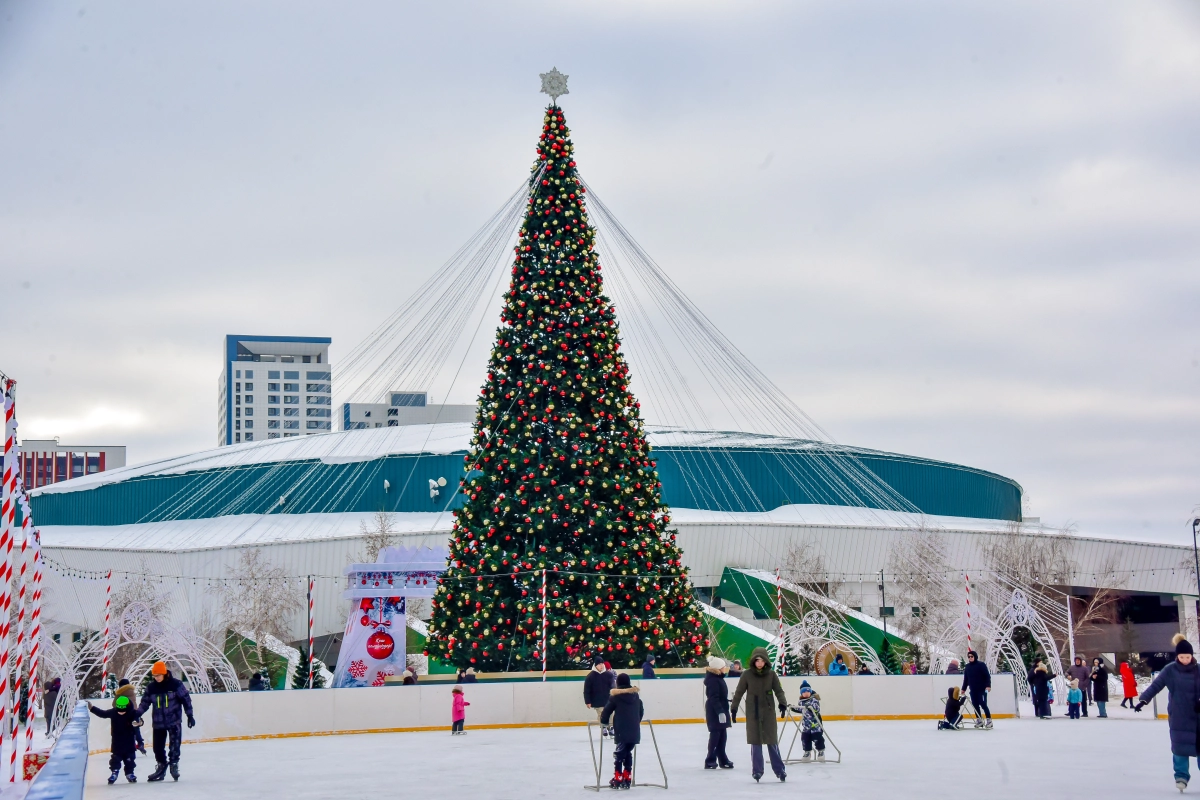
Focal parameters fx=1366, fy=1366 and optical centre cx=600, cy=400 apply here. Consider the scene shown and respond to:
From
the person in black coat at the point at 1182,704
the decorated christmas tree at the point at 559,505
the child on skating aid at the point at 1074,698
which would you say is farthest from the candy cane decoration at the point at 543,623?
the person in black coat at the point at 1182,704

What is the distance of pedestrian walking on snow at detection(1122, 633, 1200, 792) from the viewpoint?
1428cm

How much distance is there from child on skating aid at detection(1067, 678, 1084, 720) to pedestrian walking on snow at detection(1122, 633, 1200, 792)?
15839 mm

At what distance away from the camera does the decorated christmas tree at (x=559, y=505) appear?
30375mm

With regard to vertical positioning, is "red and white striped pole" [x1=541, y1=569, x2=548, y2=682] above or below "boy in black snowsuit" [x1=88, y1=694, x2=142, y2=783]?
above

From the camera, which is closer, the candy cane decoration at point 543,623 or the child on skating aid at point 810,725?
the child on skating aid at point 810,725

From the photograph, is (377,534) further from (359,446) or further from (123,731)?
(123,731)

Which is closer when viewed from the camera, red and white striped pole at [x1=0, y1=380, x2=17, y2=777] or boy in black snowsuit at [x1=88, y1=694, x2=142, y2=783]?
red and white striped pole at [x1=0, y1=380, x2=17, y2=777]

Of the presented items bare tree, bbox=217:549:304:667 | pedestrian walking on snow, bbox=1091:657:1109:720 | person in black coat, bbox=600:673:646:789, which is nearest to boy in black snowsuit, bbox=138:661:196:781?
person in black coat, bbox=600:673:646:789

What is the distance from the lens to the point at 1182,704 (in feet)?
47.2

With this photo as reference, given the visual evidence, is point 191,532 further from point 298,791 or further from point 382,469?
point 298,791

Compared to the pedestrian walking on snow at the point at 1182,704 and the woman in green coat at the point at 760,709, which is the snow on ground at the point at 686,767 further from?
the pedestrian walking on snow at the point at 1182,704

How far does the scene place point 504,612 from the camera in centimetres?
3058

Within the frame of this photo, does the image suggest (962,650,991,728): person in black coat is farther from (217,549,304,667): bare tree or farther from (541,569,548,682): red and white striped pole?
(217,549,304,667): bare tree

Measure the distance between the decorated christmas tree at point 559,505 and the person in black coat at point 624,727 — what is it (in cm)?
1353
